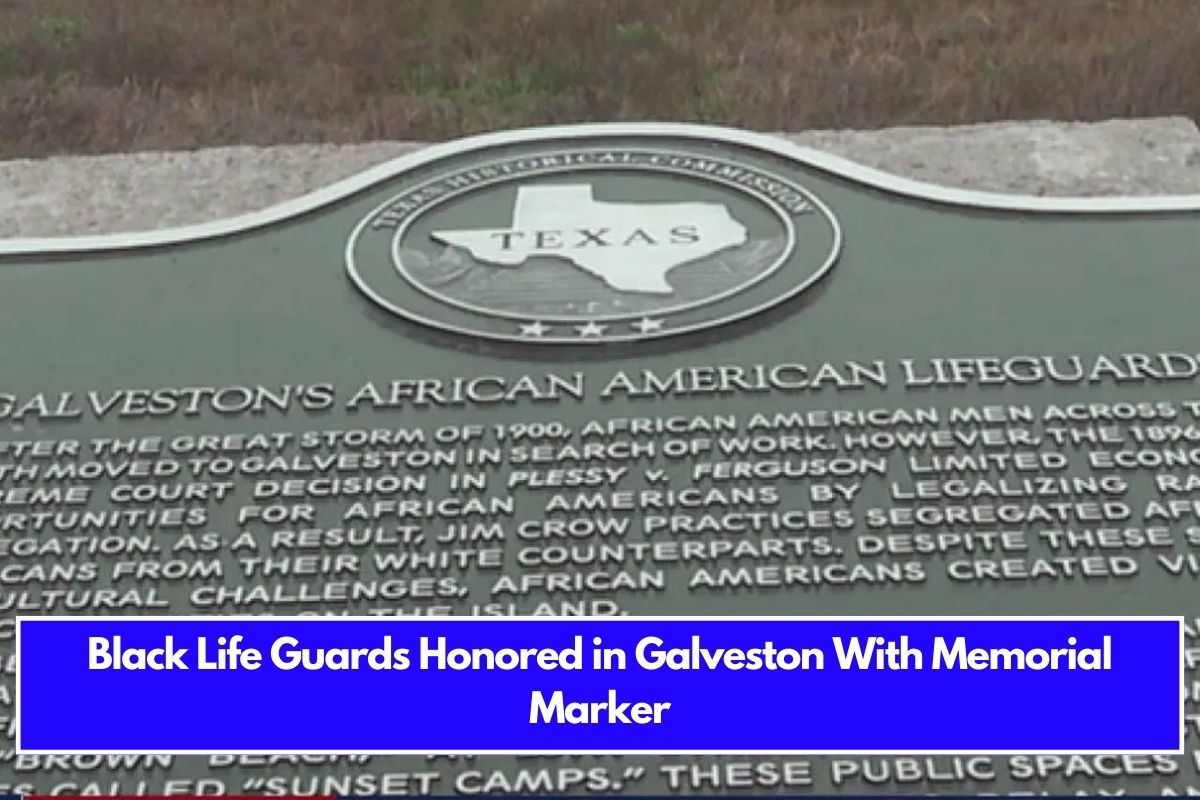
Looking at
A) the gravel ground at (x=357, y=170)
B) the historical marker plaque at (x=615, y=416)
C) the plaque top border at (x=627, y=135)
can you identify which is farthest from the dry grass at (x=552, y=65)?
the historical marker plaque at (x=615, y=416)

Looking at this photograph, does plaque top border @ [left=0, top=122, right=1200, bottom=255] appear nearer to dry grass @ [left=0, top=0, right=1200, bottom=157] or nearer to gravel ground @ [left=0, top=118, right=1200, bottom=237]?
gravel ground @ [left=0, top=118, right=1200, bottom=237]

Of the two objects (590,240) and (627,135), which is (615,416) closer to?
(590,240)

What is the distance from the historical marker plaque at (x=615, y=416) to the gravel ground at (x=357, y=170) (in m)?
0.43

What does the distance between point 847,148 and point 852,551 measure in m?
1.56

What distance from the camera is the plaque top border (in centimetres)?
324

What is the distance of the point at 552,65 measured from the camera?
6242 millimetres

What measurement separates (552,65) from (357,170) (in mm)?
2475

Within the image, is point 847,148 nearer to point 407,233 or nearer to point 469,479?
point 407,233

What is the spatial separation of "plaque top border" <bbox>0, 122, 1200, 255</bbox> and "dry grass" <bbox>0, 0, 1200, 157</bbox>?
203cm

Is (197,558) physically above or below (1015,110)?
above

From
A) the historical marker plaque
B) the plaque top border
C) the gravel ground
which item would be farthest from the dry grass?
the historical marker plaque

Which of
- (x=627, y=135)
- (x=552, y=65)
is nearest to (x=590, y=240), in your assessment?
(x=627, y=135)

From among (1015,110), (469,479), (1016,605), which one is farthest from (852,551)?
(1015,110)

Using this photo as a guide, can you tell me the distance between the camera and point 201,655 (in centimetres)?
244
